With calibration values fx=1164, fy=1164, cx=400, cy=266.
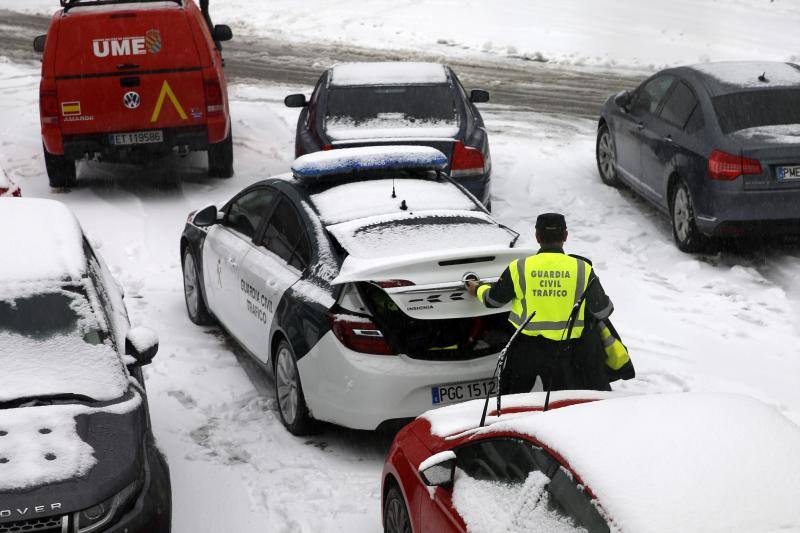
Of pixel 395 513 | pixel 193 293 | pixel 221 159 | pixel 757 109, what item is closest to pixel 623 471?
pixel 395 513

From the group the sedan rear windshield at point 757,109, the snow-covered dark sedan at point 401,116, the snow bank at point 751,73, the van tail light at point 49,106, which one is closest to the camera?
the sedan rear windshield at point 757,109

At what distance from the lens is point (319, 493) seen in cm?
650

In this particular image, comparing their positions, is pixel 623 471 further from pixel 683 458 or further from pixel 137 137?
pixel 137 137

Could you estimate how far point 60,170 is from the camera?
44.0 feet

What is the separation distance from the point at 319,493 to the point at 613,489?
9.86 ft

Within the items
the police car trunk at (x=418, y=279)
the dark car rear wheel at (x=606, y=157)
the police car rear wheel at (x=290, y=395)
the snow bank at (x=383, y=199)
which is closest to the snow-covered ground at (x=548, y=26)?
the dark car rear wheel at (x=606, y=157)

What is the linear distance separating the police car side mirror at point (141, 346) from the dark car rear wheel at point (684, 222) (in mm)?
6092

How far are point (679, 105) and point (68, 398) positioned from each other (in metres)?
7.75

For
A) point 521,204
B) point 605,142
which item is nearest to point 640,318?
point 521,204

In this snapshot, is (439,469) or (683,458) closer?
(683,458)

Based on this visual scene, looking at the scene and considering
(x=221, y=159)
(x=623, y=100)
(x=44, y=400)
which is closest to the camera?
(x=44, y=400)

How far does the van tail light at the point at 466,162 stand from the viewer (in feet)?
35.4

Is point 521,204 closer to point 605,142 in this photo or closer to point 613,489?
point 605,142

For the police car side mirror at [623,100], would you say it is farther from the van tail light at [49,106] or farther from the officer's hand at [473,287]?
the officer's hand at [473,287]
